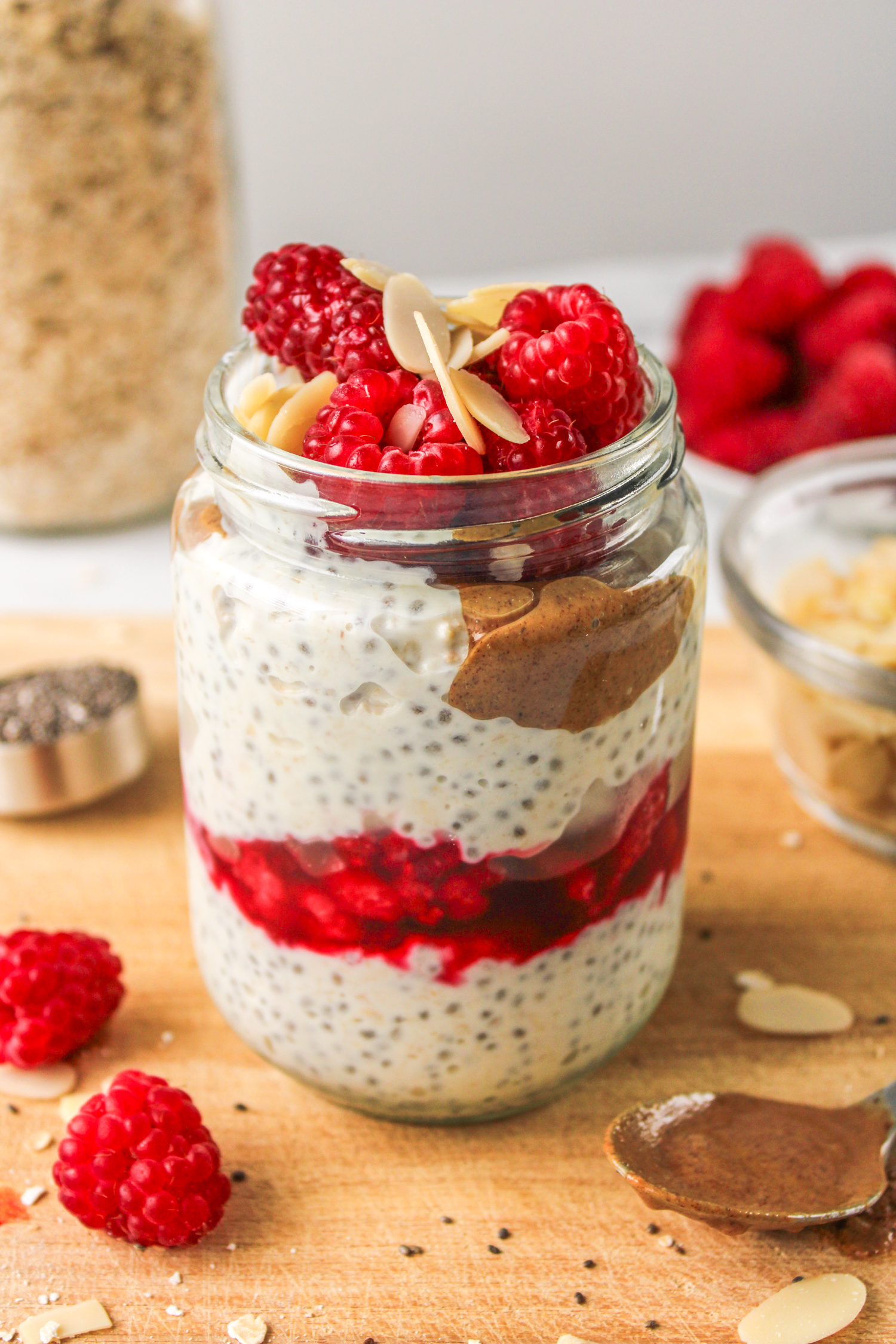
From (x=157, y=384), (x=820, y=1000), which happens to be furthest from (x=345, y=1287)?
→ (x=157, y=384)

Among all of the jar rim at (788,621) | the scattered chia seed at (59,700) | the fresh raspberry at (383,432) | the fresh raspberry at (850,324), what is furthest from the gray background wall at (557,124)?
the fresh raspberry at (383,432)

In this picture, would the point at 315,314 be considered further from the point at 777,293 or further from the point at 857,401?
the point at 777,293

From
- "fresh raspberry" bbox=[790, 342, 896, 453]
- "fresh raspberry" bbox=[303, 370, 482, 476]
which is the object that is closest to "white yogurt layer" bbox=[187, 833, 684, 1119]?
"fresh raspberry" bbox=[303, 370, 482, 476]

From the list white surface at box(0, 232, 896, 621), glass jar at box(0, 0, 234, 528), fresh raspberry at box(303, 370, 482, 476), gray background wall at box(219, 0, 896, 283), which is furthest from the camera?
gray background wall at box(219, 0, 896, 283)

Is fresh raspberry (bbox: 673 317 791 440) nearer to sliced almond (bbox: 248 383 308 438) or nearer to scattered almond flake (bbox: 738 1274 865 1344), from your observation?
sliced almond (bbox: 248 383 308 438)

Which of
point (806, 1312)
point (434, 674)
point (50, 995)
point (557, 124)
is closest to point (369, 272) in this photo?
point (434, 674)

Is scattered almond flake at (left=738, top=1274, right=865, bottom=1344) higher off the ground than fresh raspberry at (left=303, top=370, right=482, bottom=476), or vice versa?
fresh raspberry at (left=303, top=370, right=482, bottom=476)

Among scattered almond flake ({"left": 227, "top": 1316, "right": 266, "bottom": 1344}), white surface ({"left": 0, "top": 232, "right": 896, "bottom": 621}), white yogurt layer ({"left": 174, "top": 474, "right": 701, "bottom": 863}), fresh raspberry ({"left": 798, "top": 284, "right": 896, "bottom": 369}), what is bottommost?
white surface ({"left": 0, "top": 232, "right": 896, "bottom": 621})
